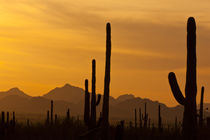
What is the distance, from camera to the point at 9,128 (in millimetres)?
19078

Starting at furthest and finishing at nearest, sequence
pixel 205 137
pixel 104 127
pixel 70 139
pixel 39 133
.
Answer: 1. pixel 39 133
2. pixel 70 139
3. pixel 205 137
4. pixel 104 127

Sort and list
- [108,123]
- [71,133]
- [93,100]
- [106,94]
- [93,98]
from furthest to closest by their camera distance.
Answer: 1. [71,133]
2. [93,100]
3. [93,98]
4. [108,123]
5. [106,94]

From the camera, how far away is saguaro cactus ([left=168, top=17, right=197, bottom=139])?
7.22 m

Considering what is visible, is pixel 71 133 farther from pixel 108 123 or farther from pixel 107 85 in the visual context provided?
pixel 107 85

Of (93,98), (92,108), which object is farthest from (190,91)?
(92,108)

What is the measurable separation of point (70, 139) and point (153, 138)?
3239mm

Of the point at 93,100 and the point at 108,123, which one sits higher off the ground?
the point at 93,100

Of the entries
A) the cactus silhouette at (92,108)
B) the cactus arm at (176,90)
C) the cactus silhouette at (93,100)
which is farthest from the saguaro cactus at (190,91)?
the cactus silhouette at (93,100)

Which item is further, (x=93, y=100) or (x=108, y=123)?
(x=93, y=100)

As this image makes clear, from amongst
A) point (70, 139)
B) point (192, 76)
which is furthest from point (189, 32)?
point (70, 139)

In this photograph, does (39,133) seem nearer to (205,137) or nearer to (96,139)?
(96,139)

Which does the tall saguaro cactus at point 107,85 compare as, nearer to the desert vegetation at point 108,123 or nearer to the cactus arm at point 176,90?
the desert vegetation at point 108,123

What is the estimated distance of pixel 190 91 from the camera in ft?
23.8

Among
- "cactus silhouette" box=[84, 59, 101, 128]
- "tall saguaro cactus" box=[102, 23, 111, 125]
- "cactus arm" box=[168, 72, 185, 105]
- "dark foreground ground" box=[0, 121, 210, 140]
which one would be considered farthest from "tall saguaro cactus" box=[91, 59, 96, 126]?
"cactus arm" box=[168, 72, 185, 105]
